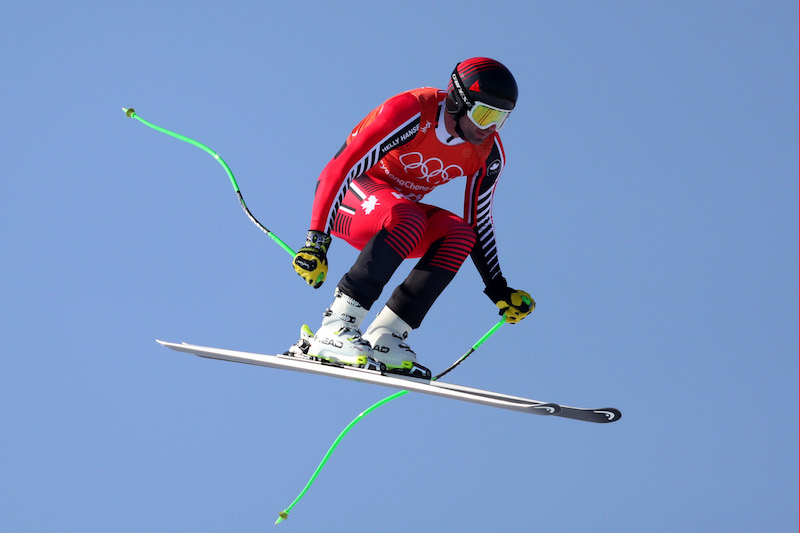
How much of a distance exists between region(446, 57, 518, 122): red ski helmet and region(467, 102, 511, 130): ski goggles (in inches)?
0.6

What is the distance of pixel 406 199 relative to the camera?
5188mm

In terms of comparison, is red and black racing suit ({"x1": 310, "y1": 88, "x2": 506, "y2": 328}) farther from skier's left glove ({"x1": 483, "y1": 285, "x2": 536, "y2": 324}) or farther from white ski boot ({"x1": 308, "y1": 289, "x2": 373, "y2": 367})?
skier's left glove ({"x1": 483, "y1": 285, "x2": 536, "y2": 324})

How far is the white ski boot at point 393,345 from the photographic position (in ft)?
16.7

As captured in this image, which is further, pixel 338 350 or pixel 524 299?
pixel 524 299

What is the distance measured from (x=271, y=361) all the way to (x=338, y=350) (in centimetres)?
30

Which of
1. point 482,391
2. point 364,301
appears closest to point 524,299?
point 482,391

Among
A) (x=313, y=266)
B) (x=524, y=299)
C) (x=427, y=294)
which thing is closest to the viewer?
(x=313, y=266)

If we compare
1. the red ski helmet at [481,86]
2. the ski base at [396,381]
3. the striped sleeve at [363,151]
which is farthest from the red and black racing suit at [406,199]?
the ski base at [396,381]

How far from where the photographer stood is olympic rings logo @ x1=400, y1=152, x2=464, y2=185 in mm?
5203

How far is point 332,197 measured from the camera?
16.1ft

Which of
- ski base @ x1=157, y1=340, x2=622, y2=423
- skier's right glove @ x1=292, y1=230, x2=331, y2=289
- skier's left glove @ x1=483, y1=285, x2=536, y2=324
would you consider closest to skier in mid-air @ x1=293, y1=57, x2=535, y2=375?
skier's right glove @ x1=292, y1=230, x2=331, y2=289

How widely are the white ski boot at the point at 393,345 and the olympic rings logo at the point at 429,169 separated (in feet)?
2.13

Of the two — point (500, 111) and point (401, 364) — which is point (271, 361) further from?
point (500, 111)

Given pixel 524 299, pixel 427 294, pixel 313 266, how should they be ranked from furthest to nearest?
pixel 524 299
pixel 427 294
pixel 313 266
